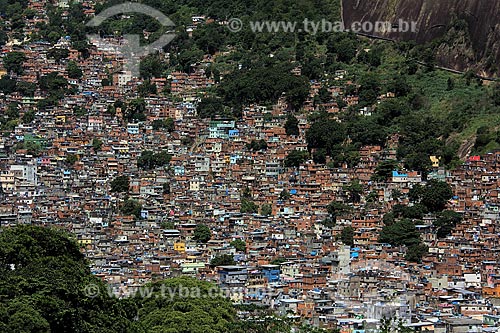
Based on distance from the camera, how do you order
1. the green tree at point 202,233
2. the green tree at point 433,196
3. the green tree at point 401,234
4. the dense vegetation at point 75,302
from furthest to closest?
Result: the green tree at point 433,196 < the green tree at point 202,233 < the green tree at point 401,234 < the dense vegetation at point 75,302

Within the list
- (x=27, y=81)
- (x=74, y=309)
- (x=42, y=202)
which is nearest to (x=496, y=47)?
(x=42, y=202)

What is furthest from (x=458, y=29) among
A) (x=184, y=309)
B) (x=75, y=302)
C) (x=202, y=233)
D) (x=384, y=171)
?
(x=75, y=302)

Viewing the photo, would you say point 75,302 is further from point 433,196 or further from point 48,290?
point 433,196

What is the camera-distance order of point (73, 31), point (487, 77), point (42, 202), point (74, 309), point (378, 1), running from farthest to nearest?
1. point (73, 31)
2. point (378, 1)
3. point (487, 77)
4. point (42, 202)
5. point (74, 309)

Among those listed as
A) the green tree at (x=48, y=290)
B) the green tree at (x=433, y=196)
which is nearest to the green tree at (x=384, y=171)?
the green tree at (x=433, y=196)

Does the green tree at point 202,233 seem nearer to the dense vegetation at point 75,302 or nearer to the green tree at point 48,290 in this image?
the dense vegetation at point 75,302

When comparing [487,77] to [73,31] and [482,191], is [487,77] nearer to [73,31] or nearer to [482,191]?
[482,191]

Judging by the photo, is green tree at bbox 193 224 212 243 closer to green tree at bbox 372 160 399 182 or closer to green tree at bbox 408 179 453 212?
green tree at bbox 408 179 453 212
